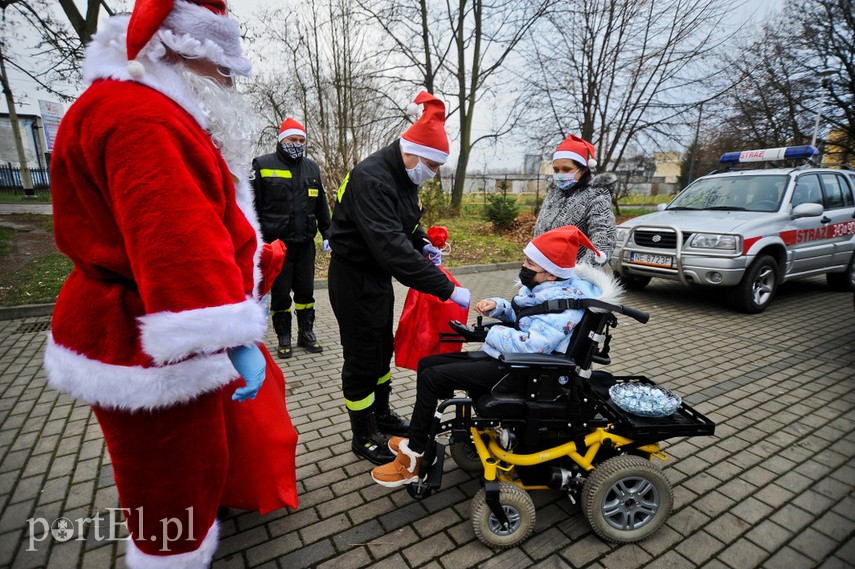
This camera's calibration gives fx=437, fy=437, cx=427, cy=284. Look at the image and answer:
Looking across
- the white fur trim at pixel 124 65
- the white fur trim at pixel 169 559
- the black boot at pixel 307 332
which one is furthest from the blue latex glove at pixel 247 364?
the black boot at pixel 307 332

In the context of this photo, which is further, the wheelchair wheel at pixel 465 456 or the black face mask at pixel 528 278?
the wheelchair wheel at pixel 465 456

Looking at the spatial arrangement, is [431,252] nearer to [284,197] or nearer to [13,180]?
[284,197]

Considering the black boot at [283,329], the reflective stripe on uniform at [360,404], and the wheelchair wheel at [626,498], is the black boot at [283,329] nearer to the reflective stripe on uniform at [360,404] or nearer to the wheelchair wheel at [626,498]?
the reflective stripe on uniform at [360,404]

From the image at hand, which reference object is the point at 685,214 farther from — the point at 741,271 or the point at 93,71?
the point at 93,71

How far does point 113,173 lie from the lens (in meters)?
1.16

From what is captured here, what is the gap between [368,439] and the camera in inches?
116

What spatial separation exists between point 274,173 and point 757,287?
21.9 ft

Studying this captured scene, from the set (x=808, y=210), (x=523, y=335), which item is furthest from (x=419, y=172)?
(x=808, y=210)

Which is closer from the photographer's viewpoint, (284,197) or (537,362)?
(537,362)

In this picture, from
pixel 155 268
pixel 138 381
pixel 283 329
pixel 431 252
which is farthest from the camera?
pixel 283 329

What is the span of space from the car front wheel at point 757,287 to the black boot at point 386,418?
5.44 metres

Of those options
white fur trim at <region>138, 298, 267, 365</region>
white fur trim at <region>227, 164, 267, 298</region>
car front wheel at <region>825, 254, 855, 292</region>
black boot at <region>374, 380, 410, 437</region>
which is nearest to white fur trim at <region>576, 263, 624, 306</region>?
black boot at <region>374, 380, 410, 437</region>

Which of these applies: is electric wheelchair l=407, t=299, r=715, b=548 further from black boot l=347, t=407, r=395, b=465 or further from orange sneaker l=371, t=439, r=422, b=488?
black boot l=347, t=407, r=395, b=465

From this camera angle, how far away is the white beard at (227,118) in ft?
4.70
